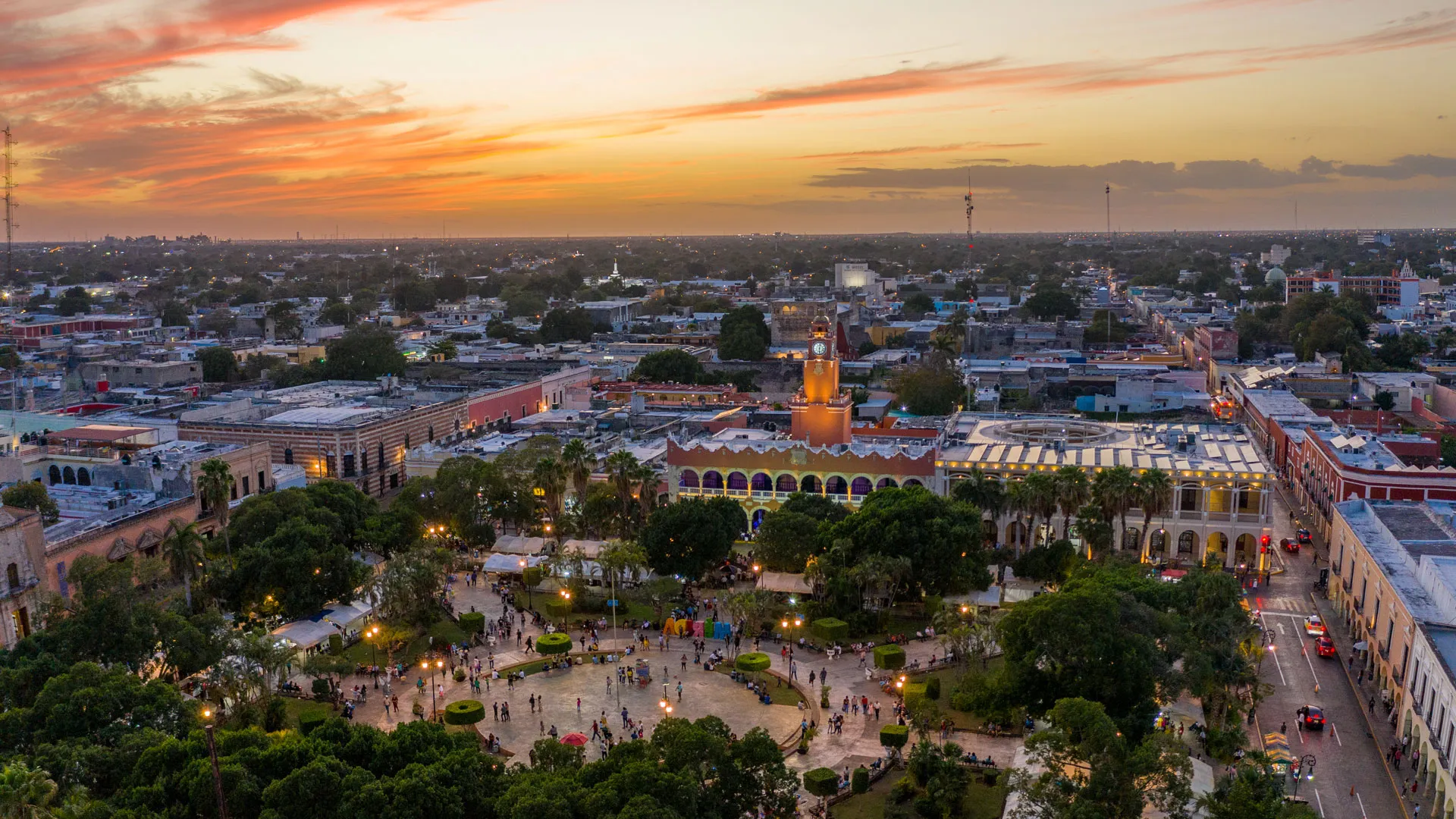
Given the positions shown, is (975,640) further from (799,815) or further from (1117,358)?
(1117,358)

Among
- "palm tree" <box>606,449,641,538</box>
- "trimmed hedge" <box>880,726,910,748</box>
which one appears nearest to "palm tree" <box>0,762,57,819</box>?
"trimmed hedge" <box>880,726,910,748</box>

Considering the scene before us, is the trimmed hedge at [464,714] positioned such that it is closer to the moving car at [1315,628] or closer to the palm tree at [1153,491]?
the palm tree at [1153,491]

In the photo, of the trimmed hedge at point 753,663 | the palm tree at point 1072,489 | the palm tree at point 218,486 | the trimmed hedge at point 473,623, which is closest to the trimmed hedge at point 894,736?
the trimmed hedge at point 753,663

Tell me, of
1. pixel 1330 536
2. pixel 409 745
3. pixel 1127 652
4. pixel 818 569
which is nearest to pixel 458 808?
pixel 409 745

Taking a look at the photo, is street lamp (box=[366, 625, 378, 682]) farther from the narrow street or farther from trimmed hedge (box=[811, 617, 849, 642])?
the narrow street

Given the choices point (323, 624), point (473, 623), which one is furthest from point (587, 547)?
point (323, 624)

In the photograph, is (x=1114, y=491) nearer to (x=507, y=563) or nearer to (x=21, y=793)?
(x=507, y=563)
